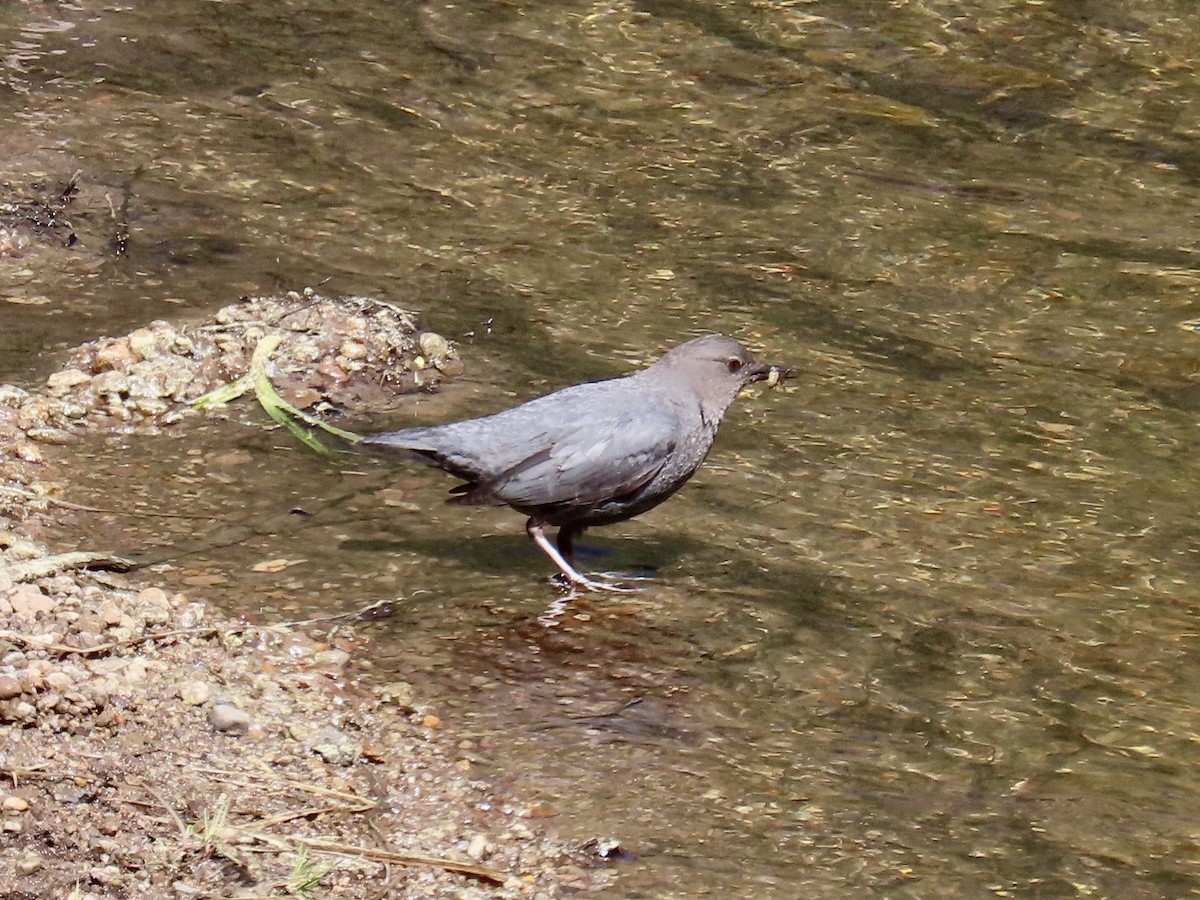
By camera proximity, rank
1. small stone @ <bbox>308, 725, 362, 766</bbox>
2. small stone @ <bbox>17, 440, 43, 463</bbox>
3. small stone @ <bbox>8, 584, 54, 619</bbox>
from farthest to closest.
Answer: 1. small stone @ <bbox>17, 440, 43, 463</bbox>
2. small stone @ <bbox>8, 584, 54, 619</bbox>
3. small stone @ <bbox>308, 725, 362, 766</bbox>

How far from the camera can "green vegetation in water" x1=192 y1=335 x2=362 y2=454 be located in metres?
6.12

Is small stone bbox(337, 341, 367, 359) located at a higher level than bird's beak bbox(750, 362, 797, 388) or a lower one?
lower

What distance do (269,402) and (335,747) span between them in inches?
85.2

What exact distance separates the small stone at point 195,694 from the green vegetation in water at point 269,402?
173 centimetres

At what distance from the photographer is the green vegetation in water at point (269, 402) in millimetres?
6121

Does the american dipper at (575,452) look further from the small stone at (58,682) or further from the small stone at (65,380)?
the small stone at (58,682)

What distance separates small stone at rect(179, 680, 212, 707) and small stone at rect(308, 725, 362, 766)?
29cm

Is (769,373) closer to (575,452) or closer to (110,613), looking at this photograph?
(575,452)

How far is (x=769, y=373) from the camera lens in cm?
619

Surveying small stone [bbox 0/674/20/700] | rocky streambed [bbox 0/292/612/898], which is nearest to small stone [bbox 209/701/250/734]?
rocky streambed [bbox 0/292/612/898]

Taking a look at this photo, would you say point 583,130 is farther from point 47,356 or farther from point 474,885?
point 474,885

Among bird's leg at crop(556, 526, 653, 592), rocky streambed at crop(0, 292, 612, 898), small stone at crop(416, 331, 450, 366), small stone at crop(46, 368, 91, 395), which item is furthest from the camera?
small stone at crop(416, 331, 450, 366)

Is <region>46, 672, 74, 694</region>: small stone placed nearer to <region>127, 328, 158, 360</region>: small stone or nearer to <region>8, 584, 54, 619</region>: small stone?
<region>8, 584, 54, 619</region>: small stone

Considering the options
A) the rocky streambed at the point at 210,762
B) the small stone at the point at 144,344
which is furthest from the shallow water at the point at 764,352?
the small stone at the point at 144,344
